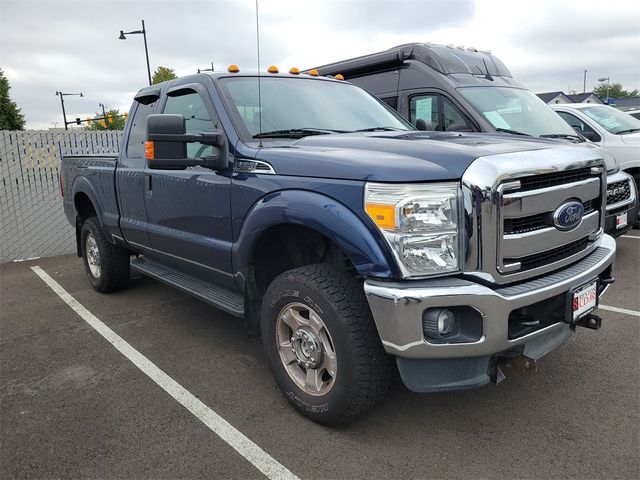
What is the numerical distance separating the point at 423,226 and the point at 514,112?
5065 millimetres

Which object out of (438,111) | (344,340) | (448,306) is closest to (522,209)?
(448,306)

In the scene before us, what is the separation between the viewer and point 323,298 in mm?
2566

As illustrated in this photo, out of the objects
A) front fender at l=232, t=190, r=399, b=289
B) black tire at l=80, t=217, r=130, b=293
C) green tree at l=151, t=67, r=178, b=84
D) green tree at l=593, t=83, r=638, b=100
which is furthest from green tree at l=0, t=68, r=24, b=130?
green tree at l=593, t=83, r=638, b=100

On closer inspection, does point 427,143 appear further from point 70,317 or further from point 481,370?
point 70,317

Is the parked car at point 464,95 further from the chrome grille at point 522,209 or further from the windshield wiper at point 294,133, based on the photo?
the chrome grille at point 522,209

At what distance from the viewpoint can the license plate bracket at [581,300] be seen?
2586 millimetres

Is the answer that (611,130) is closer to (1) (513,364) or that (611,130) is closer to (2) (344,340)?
(1) (513,364)

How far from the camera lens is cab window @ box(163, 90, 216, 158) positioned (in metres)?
3.53

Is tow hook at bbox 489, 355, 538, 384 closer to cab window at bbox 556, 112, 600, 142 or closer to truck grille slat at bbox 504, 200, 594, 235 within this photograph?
truck grille slat at bbox 504, 200, 594, 235

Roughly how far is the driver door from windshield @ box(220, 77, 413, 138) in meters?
0.23

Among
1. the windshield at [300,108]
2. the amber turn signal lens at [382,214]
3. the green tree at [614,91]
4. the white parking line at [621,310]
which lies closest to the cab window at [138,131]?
the windshield at [300,108]

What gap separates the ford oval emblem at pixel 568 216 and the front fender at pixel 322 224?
0.95 meters

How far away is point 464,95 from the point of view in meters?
6.40

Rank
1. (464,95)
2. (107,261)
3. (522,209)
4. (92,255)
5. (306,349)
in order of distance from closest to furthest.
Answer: (522,209) → (306,349) → (107,261) → (92,255) → (464,95)
